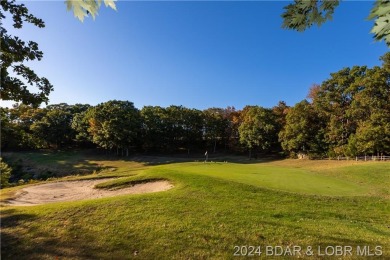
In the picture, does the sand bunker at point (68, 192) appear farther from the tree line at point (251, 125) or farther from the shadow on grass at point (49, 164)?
the tree line at point (251, 125)

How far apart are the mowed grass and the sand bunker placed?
1681 mm

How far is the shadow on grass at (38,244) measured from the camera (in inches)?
291

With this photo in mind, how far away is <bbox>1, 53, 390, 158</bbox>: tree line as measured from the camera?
43281mm

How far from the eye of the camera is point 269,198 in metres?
12.2

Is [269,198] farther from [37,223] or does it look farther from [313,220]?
[37,223]

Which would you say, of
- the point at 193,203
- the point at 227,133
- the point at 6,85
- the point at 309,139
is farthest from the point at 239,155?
the point at 6,85

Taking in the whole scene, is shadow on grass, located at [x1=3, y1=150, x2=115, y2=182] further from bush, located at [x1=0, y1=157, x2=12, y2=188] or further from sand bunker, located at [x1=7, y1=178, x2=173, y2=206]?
sand bunker, located at [x1=7, y1=178, x2=173, y2=206]

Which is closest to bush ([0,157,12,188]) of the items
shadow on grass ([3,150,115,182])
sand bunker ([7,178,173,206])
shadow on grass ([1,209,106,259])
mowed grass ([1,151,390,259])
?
sand bunker ([7,178,173,206])

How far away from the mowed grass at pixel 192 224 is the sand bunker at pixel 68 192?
168 centimetres

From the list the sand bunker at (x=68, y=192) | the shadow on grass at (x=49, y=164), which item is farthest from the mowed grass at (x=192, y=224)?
the shadow on grass at (x=49, y=164)

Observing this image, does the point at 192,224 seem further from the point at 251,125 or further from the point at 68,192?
the point at 251,125

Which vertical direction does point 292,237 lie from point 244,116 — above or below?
below

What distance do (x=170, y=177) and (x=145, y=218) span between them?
6033mm

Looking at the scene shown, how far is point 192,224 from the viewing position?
340 inches
